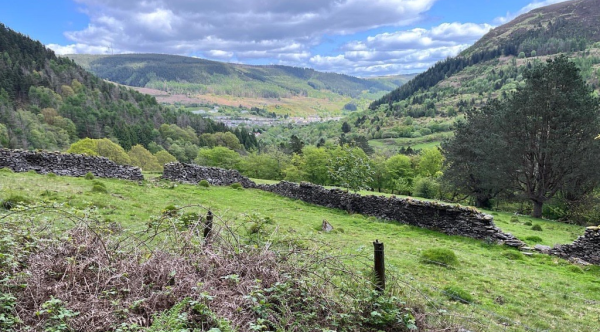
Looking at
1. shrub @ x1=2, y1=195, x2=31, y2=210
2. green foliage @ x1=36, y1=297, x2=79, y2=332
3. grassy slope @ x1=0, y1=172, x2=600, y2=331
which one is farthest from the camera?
shrub @ x1=2, y1=195, x2=31, y2=210

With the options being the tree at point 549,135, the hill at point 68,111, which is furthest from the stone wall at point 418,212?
the hill at point 68,111

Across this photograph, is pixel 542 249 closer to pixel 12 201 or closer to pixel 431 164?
pixel 12 201

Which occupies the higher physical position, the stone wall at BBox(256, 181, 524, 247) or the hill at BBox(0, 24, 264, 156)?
the hill at BBox(0, 24, 264, 156)

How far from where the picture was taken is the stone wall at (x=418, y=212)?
16.4 metres

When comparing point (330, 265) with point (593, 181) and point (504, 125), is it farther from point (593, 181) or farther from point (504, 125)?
point (593, 181)

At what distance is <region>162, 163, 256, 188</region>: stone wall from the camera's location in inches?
1081

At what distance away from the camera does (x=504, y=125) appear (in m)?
28.2

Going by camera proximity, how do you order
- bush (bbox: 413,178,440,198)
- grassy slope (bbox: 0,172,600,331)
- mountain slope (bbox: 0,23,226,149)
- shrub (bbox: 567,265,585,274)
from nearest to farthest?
grassy slope (bbox: 0,172,600,331)
shrub (bbox: 567,265,585,274)
bush (bbox: 413,178,440,198)
mountain slope (bbox: 0,23,226,149)

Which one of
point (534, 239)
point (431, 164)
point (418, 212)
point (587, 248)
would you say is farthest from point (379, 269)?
point (431, 164)

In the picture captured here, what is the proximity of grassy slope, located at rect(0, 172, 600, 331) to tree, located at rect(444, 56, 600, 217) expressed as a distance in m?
5.61

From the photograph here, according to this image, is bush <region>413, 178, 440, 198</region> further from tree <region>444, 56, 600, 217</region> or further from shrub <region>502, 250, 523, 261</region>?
shrub <region>502, 250, 523, 261</region>

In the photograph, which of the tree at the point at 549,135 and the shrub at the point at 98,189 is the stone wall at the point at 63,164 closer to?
the shrub at the point at 98,189

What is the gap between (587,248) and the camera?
13.4m

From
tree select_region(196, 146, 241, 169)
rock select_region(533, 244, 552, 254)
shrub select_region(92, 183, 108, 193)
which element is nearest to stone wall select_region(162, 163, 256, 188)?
shrub select_region(92, 183, 108, 193)
